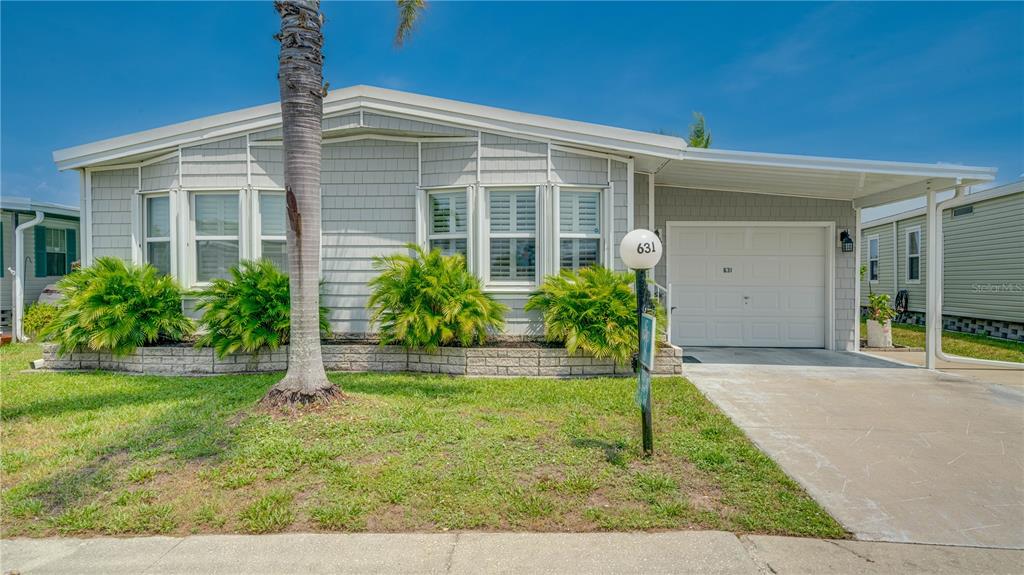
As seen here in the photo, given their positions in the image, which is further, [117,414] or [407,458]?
[117,414]

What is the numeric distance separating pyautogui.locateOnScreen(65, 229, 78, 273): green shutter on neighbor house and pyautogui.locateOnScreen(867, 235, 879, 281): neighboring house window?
76.4ft

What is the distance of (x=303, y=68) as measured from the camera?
15.3 feet

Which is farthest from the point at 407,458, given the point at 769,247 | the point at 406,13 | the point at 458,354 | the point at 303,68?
the point at 769,247

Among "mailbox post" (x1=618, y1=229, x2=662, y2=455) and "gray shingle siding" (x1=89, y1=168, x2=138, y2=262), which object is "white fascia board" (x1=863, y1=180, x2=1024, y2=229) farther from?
"gray shingle siding" (x1=89, y1=168, x2=138, y2=262)

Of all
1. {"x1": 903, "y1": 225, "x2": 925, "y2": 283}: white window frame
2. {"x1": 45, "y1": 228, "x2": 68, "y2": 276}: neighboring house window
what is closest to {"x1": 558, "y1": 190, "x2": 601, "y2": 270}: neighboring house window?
{"x1": 903, "y1": 225, "x2": 925, "y2": 283}: white window frame

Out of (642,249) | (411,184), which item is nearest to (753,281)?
(411,184)

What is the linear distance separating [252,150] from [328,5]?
309 centimetres

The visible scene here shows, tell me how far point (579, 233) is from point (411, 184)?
2.59 metres

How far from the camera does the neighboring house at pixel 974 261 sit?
10.6 metres

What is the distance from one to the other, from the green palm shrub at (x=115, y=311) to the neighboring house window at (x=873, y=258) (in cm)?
1837

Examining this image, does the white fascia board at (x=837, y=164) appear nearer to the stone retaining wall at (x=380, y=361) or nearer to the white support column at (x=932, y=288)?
the white support column at (x=932, y=288)

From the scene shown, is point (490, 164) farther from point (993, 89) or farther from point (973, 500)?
point (993, 89)

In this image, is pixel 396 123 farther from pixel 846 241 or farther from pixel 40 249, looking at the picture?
pixel 40 249

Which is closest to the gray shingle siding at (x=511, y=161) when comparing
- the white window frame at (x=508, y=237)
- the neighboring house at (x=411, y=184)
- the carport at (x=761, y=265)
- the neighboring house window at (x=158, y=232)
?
the neighboring house at (x=411, y=184)
